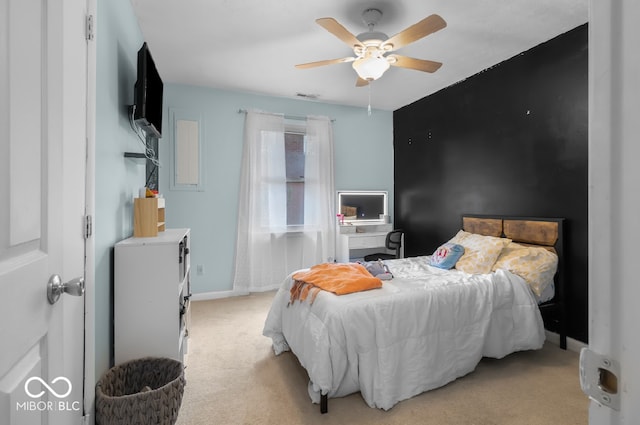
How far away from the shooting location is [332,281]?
7.22ft

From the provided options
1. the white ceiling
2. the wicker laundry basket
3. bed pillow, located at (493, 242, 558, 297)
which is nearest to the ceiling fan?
the white ceiling

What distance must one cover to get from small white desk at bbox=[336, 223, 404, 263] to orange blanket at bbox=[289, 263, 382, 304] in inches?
73.1

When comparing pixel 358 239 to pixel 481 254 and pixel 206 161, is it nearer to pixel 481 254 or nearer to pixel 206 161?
pixel 481 254

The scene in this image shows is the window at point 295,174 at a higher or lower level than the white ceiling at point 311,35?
lower

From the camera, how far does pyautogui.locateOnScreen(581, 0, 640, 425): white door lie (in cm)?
39

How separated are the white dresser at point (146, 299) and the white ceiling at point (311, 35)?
189cm

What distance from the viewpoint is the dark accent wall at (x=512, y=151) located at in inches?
102

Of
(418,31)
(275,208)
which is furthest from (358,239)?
(418,31)

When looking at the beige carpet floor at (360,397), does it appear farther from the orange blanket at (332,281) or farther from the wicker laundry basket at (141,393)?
the orange blanket at (332,281)

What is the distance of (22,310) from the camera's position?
700 mm

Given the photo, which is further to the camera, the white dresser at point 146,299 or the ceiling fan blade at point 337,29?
the ceiling fan blade at point 337,29

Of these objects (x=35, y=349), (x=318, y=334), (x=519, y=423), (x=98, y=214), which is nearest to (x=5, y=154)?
(x=35, y=349)

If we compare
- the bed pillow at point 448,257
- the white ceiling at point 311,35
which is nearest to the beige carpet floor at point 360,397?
the bed pillow at point 448,257

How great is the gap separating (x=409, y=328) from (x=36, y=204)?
191cm
